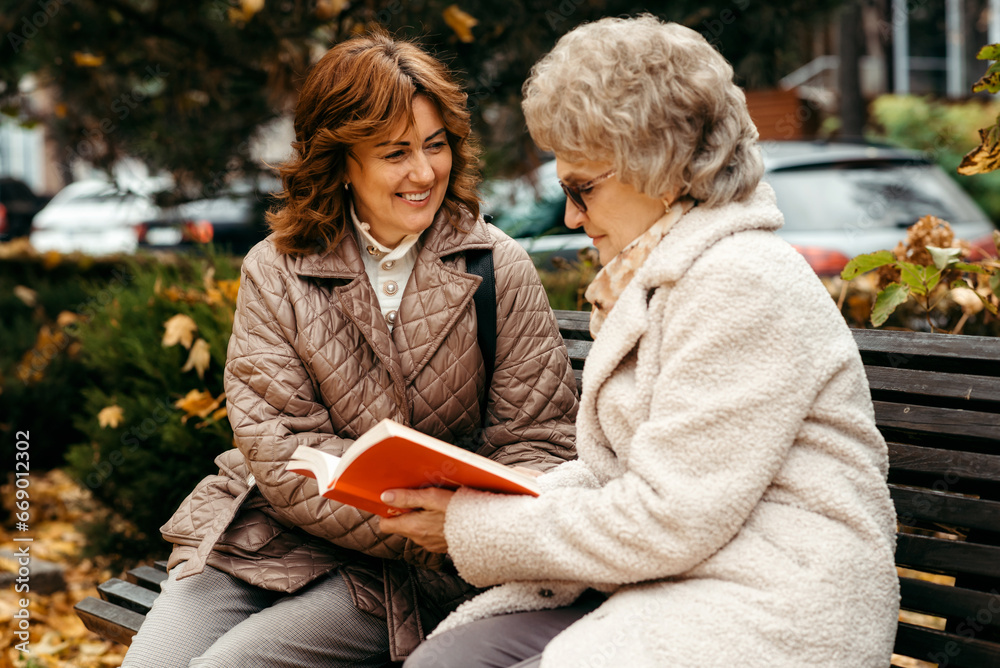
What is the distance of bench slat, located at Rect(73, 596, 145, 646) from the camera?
246 cm

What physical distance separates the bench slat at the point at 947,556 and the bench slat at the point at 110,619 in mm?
1853

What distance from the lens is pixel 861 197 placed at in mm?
5309

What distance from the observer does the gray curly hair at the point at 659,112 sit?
5.33 feet

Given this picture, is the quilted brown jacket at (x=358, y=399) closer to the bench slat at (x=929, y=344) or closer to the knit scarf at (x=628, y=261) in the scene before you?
the knit scarf at (x=628, y=261)

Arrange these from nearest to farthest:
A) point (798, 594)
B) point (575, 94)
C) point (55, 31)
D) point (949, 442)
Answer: point (798, 594)
point (575, 94)
point (949, 442)
point (55, 31)

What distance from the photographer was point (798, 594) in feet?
4.85

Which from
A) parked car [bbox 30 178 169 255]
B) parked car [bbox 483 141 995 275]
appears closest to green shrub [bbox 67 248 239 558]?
parked car [bbox 483 141 995 275]

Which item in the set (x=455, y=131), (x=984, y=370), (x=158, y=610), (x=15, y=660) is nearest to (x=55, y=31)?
(x=15, y=660)

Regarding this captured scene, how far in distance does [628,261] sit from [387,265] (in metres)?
0.81

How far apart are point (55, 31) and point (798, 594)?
463cm

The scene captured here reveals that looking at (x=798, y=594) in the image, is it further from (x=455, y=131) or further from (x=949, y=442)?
(x=455, y=131)

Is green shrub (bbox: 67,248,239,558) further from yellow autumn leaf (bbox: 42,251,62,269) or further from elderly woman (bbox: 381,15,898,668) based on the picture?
yellow autumn leaf (bbox: 42,251,62,269)

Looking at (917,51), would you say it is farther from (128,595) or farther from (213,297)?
(128,595)

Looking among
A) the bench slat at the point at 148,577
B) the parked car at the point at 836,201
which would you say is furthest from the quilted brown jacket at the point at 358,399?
the parked car at the point at 836,201
